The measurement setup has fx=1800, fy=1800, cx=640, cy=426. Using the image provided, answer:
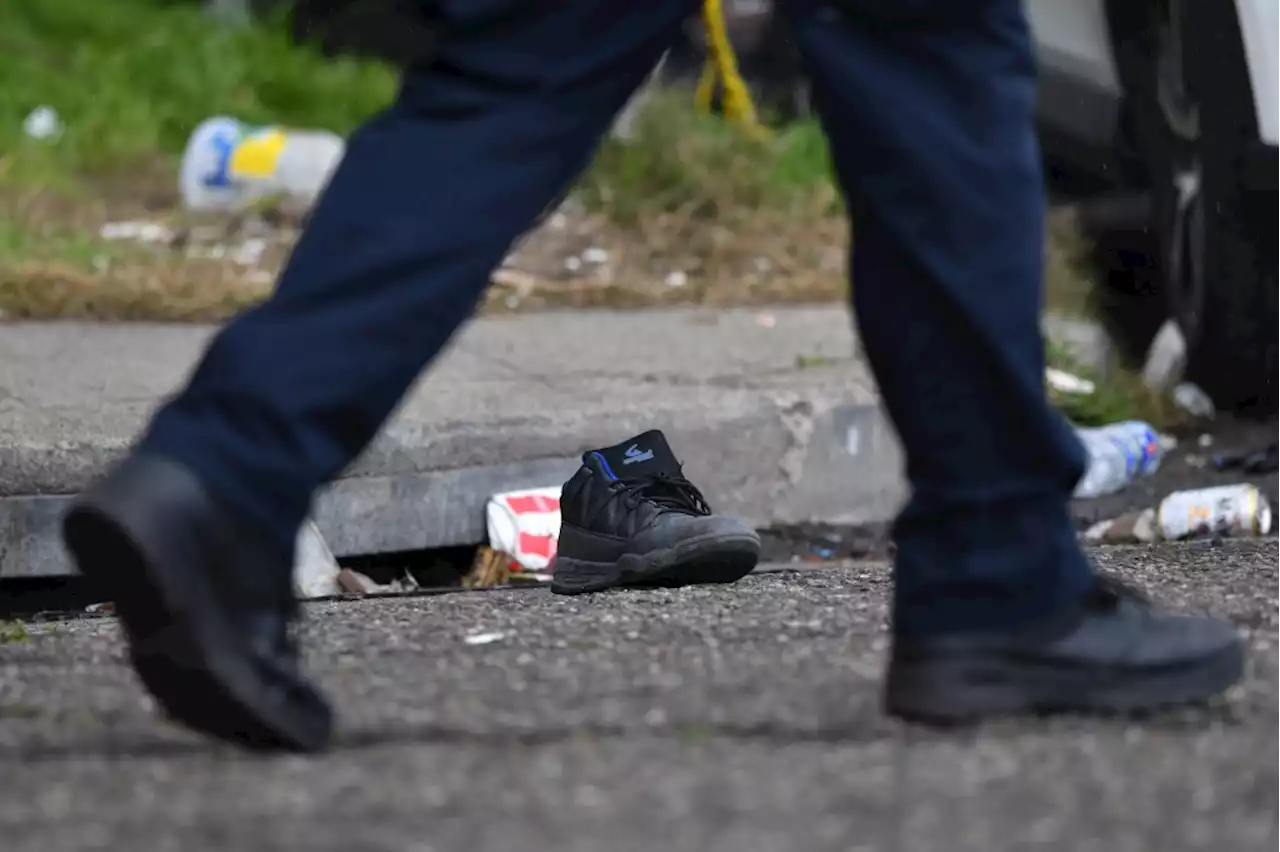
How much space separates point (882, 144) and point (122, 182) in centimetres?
406

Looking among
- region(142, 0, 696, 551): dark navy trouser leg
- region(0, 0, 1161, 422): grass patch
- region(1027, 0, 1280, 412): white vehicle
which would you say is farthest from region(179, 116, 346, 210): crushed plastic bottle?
region(142, 0, 696, 551): dark navy trouser leg

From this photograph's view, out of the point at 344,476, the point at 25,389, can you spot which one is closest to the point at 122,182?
the point at 25,389

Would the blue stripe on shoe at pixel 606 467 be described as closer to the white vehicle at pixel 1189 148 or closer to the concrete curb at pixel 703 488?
the concrete curb at pixel 703 488

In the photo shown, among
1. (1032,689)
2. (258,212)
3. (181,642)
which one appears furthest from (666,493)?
(258,212)

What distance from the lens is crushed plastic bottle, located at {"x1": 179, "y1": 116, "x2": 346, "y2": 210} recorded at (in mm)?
4859

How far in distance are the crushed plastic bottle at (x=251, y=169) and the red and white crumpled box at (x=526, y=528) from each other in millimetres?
2205

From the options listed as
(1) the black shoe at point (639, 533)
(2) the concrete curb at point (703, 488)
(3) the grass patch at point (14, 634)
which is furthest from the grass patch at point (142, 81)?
(1) the black shoe at point (639, 533)

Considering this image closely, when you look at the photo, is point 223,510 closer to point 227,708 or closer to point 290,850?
point 227,708

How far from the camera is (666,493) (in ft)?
7.87

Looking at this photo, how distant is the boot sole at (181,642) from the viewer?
4.43ft

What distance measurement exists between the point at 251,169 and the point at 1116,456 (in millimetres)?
2568

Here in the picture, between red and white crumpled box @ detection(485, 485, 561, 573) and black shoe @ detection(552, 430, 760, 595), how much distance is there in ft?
1.20

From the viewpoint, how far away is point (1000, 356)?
1.45 m

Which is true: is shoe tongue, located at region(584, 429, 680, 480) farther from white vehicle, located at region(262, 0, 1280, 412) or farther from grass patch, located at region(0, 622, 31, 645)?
white vehicle, located at region(262, 0, 1280, 412)
